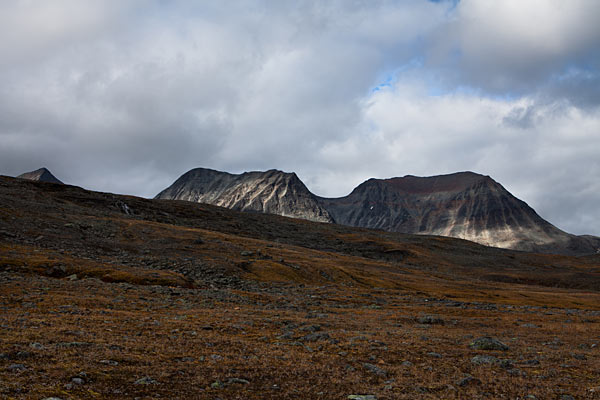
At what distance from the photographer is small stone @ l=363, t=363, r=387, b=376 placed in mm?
14160

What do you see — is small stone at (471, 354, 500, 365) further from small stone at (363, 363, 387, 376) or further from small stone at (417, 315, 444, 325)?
small stone at (417, 315, 444, 325)

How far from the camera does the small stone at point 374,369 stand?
46.5ft

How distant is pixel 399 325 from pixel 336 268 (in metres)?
40.9

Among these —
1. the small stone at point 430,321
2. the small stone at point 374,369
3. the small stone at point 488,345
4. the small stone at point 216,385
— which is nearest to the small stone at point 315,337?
the small stone at point 374,369

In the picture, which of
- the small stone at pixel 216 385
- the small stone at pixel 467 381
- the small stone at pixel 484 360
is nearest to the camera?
the small stone at pixel 216 385

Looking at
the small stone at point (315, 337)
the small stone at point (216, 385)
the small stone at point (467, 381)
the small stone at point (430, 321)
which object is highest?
the small stone at point (467, 381)

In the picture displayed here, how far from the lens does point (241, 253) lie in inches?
2707

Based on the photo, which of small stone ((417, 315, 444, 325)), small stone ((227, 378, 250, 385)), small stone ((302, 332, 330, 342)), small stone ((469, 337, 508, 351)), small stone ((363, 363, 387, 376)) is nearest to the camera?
small stone ((227, 378, 250, 385))

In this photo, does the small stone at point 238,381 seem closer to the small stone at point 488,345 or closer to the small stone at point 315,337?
the small stone at point 315,337

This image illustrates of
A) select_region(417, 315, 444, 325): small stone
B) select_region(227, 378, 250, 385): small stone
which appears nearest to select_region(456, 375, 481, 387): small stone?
select_region(227, 378, 250, 385): small stone

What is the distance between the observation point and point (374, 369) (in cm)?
1456

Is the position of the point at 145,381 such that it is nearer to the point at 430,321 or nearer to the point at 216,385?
the point at 216,385

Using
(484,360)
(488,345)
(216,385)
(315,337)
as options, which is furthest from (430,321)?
(216,385)

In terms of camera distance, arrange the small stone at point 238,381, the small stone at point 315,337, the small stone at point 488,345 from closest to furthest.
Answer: the small stone at point 238,381, the small stone at point 315,337, the small stone at point 488,345
